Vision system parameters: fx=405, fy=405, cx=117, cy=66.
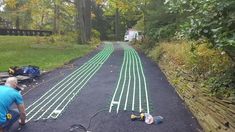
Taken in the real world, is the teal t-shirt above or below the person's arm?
above

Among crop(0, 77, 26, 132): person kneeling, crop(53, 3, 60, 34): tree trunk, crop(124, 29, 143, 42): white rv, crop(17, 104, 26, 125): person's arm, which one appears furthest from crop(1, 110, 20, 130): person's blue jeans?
crop(53, 3, 60, 34): tree trunk

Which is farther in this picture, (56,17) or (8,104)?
(56,17)

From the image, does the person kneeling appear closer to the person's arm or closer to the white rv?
the person's arm

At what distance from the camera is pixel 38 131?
26.9 feet

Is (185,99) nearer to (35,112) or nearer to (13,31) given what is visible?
(35,112)

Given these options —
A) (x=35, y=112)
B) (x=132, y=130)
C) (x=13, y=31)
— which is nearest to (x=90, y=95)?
(x=35, y=112)

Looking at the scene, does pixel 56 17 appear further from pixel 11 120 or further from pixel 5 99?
pixel 5 99

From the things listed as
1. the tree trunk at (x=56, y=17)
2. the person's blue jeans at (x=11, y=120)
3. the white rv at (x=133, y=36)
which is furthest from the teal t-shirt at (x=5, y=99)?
the tree trunk at (x=56, y=17)

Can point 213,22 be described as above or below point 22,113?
above

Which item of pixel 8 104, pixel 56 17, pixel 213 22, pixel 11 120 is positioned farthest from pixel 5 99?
pixel 56 17

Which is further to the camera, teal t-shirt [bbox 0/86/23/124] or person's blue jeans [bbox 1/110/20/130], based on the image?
person's blue jeans [bbox 1/110/20/130]

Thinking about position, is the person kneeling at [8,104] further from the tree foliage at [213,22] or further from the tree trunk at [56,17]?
the tree trunk at [56,17]

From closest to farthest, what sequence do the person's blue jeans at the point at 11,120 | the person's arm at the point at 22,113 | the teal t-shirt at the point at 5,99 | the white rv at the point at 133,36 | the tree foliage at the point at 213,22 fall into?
the tree foliage at the point at 213,22 → the teal t-shirt at the point at 5,99 → the person's blue jeans at the point at 11,120 → the person's arm at the point at 22,113 → the white rv at the point at 133,36

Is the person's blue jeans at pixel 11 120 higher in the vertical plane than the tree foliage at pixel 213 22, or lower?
lower
